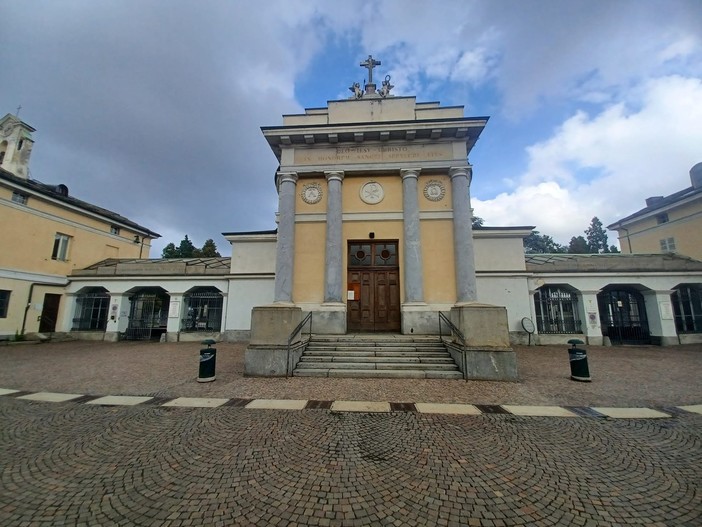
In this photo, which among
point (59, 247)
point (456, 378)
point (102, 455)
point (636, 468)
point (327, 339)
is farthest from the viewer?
point (59, 247)

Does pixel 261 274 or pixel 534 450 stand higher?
pixel 261 274

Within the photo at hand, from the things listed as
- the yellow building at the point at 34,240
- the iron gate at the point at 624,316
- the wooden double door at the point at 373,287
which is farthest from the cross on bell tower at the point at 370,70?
the yellow building at the point at 34,240

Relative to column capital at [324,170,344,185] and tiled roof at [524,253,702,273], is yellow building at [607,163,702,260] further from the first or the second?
column capital at [324,170,344,185]

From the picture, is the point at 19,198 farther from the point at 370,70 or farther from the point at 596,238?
the point at 596,238

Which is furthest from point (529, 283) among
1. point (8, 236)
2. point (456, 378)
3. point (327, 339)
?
point (8, 236)

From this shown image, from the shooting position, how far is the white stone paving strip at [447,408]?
519 centimetres

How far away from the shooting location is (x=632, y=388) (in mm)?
6812

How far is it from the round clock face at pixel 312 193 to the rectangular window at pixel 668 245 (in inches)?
991

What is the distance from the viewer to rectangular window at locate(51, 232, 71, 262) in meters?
18.6

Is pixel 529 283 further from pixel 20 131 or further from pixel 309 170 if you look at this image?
pixel 20 131

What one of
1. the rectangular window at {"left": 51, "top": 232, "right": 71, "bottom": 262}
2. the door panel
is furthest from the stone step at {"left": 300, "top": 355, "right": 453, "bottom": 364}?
the rectangular window at {"left": 51, "top": 232, "right": 71, "bottom": 262}

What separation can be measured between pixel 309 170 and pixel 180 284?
35.7 feet

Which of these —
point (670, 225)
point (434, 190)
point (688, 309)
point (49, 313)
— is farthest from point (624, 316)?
point (49, 313)

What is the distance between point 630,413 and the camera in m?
5.18
